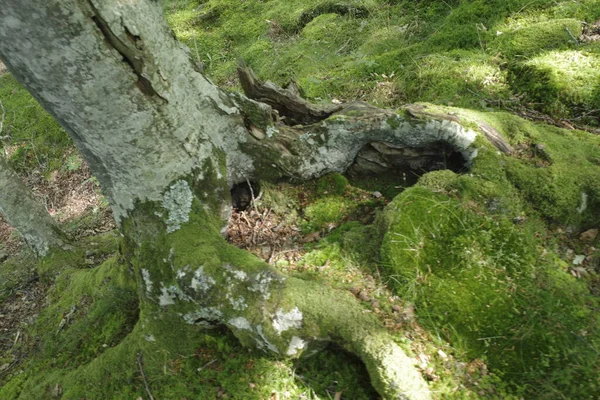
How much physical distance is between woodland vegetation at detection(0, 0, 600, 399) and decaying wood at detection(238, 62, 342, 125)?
2 centimetres

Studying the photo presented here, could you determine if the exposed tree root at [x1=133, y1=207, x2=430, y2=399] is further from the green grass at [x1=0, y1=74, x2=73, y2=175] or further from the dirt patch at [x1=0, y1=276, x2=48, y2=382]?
the green grass at [x1=0, y1=74, x2=73, y2=175]

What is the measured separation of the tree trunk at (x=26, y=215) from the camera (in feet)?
15.3

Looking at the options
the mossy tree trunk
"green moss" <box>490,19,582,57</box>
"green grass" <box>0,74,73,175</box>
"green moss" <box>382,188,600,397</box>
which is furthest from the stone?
"green grass" <box>0,74,73,175</box>

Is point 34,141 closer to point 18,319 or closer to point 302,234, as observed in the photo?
point 18,319

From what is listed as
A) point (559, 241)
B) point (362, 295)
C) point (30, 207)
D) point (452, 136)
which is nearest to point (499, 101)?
point (452, 136)

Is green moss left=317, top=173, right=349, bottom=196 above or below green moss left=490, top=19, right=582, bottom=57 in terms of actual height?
above

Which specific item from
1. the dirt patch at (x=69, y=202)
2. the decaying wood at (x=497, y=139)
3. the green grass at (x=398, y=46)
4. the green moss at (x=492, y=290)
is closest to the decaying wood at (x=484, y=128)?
the decaying wood at (x=497, y=139)

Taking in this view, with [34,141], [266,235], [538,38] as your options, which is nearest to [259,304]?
[266,235]

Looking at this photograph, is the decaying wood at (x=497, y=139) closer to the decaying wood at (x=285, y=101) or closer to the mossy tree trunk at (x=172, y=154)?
the mossy tree trunk at (x=172, y=154)

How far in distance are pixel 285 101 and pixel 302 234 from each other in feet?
5.24

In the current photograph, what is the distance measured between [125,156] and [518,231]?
3.14 m

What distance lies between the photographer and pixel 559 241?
3.16 meters

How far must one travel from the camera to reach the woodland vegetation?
2.41 metres

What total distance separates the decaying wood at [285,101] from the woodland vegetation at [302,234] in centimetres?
2
